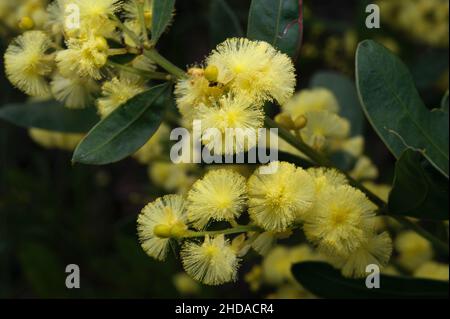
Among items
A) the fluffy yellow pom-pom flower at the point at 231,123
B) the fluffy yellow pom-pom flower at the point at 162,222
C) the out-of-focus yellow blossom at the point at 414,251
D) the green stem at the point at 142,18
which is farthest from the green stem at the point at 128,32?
the out-of-focus yellow blossom at the point at 414,251

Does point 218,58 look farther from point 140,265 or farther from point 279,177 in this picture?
point 140,265

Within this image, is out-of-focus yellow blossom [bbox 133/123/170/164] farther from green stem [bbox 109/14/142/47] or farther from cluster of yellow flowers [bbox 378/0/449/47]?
cluster of yellow flowers [bbox 378/0/449/47]

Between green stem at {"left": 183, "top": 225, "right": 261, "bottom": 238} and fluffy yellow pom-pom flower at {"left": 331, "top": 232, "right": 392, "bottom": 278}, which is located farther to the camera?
fluffy yellow pom-pom flower at {"left": 331, "top": 232, "right": 392, "bottom": 278}

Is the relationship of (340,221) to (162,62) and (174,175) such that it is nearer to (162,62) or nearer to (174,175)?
(162,62)

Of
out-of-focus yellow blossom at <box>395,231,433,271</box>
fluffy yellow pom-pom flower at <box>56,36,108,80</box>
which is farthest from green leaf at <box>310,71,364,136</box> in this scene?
fluffy yellow pom-pom flower at <box>56,36,108,80</box>

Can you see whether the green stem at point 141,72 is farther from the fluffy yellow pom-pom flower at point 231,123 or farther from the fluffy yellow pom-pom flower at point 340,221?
the fluffy yellow pom-pom flower at point 340,221

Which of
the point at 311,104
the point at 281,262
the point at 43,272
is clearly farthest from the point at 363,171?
the point at 43,272

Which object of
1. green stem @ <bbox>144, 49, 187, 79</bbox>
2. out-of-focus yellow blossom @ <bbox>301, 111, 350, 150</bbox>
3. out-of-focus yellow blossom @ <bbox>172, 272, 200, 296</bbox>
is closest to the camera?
green stem @ <bbox>144, 49, 187, 79</bbox>

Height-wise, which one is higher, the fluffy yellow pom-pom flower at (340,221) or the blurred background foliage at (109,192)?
the blurred background foliage at (109,192)
